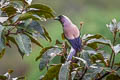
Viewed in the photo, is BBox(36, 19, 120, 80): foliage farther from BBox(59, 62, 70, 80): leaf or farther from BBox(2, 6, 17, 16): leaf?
BBox(2, 6, 17, 16): leaf

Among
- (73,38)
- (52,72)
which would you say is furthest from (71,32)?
(52,72)

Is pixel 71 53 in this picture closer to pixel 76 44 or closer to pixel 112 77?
pixel 76 44

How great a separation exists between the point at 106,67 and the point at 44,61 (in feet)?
0.63

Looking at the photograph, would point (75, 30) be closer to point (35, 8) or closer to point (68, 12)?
point (35, 8)

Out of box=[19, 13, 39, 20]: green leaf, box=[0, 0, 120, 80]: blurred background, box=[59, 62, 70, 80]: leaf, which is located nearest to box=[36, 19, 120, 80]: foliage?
box=[59, 62, 70, 80]: leaf

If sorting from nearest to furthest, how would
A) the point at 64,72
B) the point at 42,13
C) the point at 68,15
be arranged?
1. the point at 64,72
2. the point at 42,13
3. the point at 68,15

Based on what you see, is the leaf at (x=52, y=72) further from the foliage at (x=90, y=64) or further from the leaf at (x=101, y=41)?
the leaf at (x=101, y=41)

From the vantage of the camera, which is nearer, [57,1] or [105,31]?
[105,31]

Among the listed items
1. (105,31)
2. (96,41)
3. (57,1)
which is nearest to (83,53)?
(96,41)

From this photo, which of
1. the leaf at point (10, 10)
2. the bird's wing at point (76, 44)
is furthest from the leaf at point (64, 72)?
the leaf at point (10, 10)

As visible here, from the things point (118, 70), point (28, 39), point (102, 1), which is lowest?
point (102, 1)

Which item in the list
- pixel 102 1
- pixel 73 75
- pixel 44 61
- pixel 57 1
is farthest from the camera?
pixel 102 1

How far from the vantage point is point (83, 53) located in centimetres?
127

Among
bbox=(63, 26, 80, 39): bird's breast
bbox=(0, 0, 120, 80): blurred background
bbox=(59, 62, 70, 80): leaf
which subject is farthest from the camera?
bbox=(0, 0, 120, 80): blurred background
